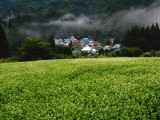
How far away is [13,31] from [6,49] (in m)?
46.1

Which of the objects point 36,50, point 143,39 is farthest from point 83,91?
point 143,39

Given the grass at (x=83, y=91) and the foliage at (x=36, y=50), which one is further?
the foliage at (x=36, y=50)

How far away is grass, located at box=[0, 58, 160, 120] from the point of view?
17344 millimetres

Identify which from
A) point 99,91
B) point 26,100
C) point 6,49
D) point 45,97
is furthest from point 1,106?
point 6,49

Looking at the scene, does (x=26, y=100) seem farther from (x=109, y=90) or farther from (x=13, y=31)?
(x=13, y=31)

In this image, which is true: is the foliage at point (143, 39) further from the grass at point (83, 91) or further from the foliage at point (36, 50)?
the grass at point (83, 91)

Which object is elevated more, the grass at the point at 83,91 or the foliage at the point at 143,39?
the foliage at the point at 143,39

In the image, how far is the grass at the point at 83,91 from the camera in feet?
56.9

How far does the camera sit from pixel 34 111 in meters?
17.8

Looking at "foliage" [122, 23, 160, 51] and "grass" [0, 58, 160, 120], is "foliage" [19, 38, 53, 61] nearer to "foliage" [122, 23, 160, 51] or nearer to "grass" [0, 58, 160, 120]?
"foliage" [122, 23, 160, 51]

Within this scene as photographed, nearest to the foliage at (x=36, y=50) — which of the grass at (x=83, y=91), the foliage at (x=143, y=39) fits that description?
the foliage at (x=143, y=39)

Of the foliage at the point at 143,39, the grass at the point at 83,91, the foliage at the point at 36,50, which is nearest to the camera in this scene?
the grass at the point at 83,91

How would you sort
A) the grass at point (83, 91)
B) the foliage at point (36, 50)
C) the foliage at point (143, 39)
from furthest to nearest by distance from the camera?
1. the foliage at point (143, 39)
2. the foliage at point (36, 50)
3. the grass at point (83, 91)

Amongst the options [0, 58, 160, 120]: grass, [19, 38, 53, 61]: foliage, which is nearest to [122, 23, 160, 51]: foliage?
[19, 38, 53, 61]: foliage
